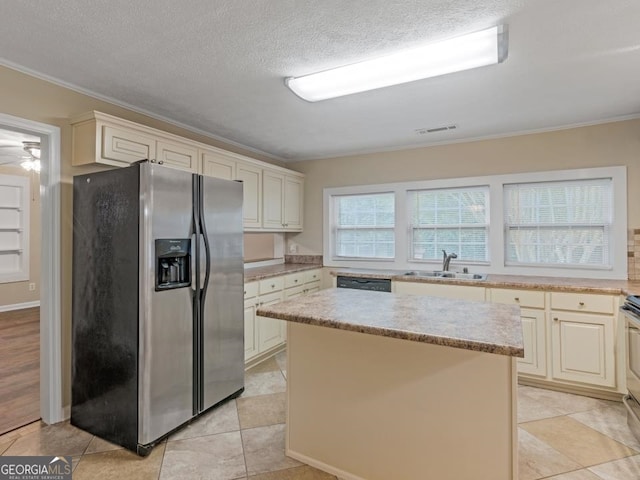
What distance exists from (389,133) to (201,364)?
2831 mm

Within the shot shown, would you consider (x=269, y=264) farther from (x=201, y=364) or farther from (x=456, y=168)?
(x=456, y=168)

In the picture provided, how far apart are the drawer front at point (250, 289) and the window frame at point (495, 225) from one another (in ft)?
4.78

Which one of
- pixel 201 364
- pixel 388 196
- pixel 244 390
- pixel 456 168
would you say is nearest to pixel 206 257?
pixel 201 364

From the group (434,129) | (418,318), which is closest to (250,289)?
(418,318)

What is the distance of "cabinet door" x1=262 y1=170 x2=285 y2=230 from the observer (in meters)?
4.02

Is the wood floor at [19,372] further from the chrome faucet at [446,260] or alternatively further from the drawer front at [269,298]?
the chrome faucet at [446,260]

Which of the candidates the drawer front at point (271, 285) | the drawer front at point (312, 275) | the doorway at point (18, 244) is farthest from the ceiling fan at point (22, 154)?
the drawer front at point (312, 275)

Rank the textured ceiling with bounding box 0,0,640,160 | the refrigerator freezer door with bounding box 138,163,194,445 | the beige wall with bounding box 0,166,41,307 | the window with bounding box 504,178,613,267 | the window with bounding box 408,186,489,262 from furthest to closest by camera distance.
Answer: the beige wall with bounding box 0,166,41,307, the window with bounding box 408,186,489,262, the window with bounding box 504,178,613,267, the refrigerator freezer door with bounding box 138,163,194,445, the textured ceiling with bounding box 0,0,640,160

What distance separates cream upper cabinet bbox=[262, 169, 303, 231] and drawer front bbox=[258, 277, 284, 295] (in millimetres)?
721

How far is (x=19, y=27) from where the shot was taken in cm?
176

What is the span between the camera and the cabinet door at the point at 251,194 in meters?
3.66

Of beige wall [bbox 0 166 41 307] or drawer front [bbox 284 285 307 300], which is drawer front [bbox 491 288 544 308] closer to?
drawer front [bbox 284 285 307 300]

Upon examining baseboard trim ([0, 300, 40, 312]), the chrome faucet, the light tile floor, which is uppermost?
the chrome faucet

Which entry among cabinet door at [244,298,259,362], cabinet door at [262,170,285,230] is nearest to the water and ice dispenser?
cabinet door at [244,298,259,362]
